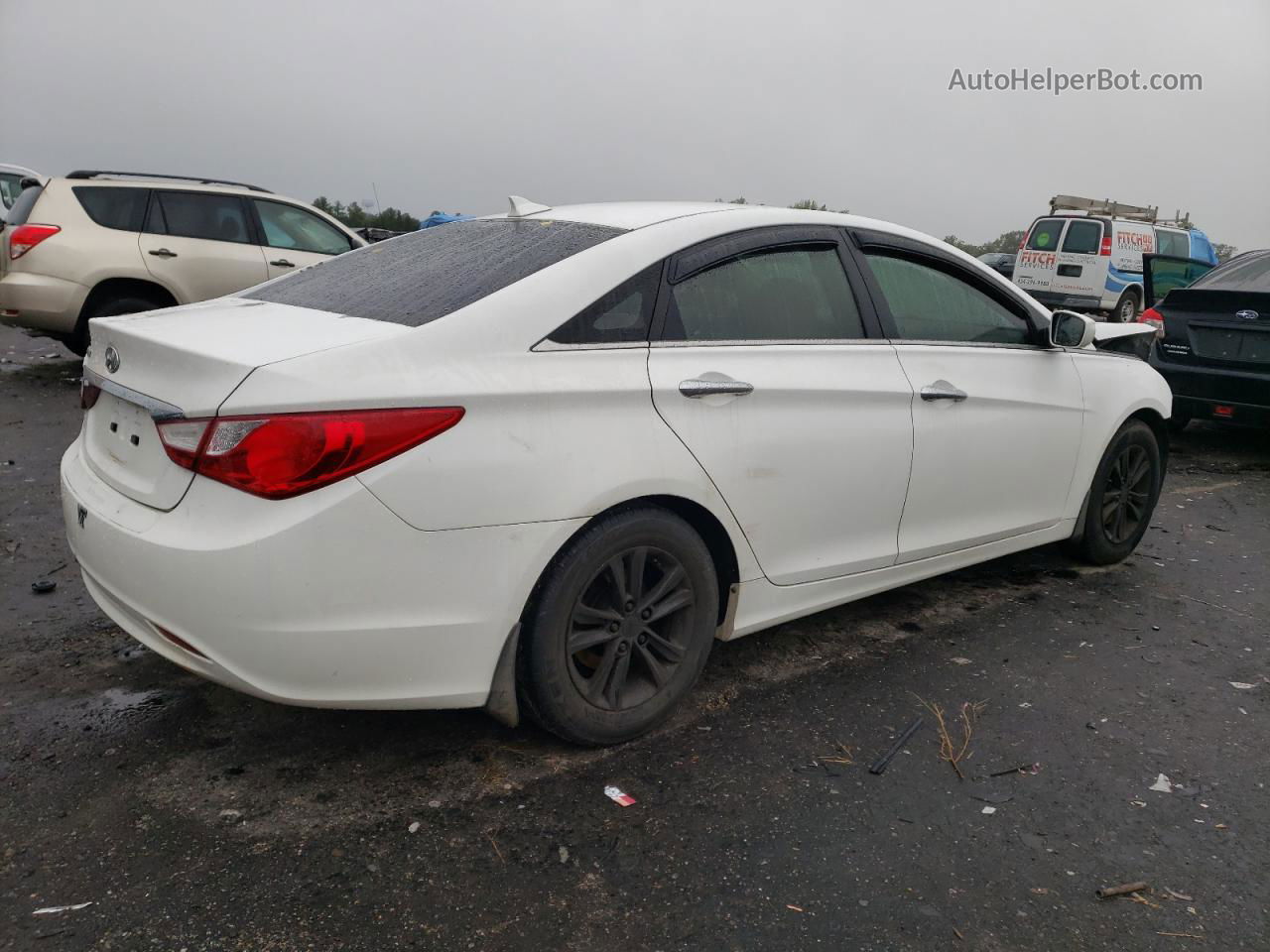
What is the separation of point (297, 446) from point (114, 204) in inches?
294

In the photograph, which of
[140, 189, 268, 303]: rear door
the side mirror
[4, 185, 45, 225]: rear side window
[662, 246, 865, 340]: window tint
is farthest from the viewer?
[140, 189, 268, 303]: rear door

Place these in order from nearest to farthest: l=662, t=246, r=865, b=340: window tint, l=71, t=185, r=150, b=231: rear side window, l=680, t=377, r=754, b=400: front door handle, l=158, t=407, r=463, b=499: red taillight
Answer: l=158, t=407, r=463, b=499: red taillight < l=680, t=377, r=754, b=400: front door handle < l=662, t=246, r=865, b=340: window tint < l=71, t=185, r=150, b=231: rear side window

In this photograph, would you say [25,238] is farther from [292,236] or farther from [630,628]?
[630,628]

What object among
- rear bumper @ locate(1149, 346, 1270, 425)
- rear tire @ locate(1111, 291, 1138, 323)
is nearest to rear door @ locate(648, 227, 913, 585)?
rear bumper @ locate(1149, 346, 1270, 425)

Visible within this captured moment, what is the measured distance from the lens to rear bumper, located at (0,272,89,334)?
794cm

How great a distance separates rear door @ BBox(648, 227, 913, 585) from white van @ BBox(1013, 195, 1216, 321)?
49.9ft

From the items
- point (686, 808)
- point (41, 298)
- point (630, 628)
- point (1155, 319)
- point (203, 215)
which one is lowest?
point (686, 808)

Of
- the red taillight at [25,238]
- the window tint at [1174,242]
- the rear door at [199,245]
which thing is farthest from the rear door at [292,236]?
the window tint at [1174,242]

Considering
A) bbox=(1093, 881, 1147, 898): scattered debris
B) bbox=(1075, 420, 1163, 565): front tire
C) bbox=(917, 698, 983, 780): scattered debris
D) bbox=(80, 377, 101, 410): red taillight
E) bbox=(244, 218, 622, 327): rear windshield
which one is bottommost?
bbox=(1093, 881, 1147, 898): scattered debris

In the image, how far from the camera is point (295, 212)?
9.37 meters

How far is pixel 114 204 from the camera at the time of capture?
8.38m

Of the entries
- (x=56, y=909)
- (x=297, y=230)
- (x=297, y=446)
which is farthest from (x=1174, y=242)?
(x=56, y=909)

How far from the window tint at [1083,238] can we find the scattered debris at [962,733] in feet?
53.4

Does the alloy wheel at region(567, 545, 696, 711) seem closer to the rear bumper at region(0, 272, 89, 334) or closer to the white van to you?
the rear bumper at region(0, 272, 89, 334)
